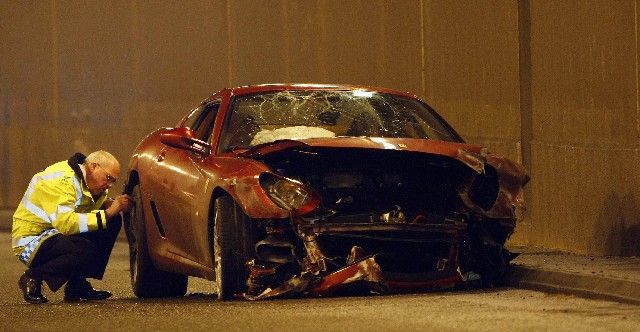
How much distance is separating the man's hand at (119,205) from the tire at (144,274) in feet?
0.75

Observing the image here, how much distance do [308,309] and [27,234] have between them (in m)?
2.82

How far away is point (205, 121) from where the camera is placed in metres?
13.9

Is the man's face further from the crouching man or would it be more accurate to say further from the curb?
the curb

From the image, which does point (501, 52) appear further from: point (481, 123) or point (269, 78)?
point (269, 78)

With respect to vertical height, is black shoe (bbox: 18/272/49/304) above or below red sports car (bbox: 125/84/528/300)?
below

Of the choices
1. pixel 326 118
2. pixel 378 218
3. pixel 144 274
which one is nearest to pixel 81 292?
pixel 144 274

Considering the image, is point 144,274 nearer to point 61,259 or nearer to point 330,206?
point 61,259

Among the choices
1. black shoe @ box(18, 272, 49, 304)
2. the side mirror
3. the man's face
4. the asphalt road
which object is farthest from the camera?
the man's face

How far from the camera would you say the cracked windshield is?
13.1 m

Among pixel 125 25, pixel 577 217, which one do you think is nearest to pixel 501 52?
pixel 577 217

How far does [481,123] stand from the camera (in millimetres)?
17812

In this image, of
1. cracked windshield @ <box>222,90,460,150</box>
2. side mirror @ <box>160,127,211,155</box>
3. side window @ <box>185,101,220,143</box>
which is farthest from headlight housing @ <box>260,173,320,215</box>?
side window @ <box>185,101,220,143</box>

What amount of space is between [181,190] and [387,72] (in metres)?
7.20

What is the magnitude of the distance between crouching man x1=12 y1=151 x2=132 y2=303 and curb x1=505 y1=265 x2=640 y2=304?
2.88 meters
